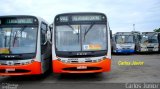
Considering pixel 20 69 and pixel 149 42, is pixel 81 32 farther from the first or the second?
pixel 149 42

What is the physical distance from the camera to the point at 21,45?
1366 cm

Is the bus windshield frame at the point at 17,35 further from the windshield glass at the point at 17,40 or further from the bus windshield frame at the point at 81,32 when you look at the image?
the bus windshield frame at the point at 81,32

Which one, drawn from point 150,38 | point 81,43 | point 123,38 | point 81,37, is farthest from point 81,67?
point 150,38

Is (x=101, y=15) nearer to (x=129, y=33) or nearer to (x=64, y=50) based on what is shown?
(x=64, y=50)

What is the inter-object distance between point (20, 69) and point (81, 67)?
2.56m

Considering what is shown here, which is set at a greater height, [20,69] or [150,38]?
[150,38]

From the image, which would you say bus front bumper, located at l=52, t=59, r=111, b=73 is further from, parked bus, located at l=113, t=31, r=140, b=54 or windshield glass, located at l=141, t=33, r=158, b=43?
windshield glass, located at l=141, t=33, r=158, b=43

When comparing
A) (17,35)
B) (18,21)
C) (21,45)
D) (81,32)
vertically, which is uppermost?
(18,21)

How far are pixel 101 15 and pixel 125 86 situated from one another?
11.8 ft

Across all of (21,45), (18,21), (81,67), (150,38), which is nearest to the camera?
(81,67)

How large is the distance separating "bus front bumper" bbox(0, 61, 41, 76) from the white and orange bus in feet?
2.78

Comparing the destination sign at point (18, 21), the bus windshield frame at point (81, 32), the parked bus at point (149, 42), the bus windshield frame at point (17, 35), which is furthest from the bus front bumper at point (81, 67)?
the parked bus at point (149, 42)

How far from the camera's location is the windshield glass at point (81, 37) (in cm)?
1378

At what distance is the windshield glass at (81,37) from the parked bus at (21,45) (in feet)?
2.16
